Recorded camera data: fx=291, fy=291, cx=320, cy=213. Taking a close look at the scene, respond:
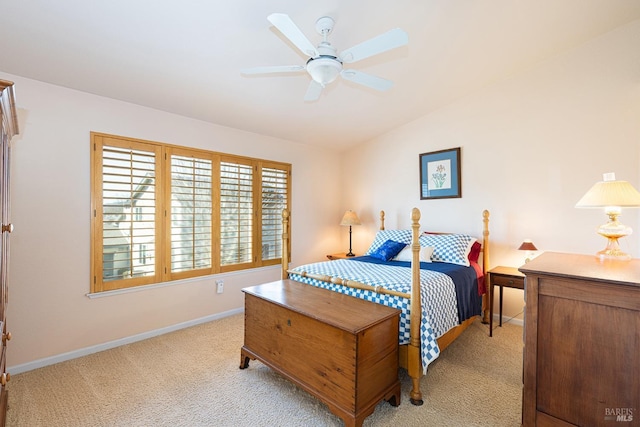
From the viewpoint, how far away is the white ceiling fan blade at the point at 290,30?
1446 mm

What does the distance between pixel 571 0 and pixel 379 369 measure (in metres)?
3.18

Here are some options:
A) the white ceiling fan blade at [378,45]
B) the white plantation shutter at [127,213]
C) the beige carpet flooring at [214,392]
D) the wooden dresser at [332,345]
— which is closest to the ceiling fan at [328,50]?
the white ceiling fan blade at [378,45]

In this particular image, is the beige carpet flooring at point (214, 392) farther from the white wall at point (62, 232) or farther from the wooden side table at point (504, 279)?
the wooden side table at point (504, 279)

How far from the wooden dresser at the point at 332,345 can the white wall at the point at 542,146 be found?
2313mm

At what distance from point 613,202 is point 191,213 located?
3629 mm

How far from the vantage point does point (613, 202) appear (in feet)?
5.94

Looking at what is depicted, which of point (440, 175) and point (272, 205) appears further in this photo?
point (272, 205)

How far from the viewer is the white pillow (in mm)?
3274

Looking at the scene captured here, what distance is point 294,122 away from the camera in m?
3.78

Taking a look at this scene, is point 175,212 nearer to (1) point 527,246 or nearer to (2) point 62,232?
(2) point 62,232

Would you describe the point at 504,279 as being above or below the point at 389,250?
below

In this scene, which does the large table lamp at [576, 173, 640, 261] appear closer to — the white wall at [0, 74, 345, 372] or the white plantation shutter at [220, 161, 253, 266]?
the white plantation shutter at [220, 161, 253, 266]

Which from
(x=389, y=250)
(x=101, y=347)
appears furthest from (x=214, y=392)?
(x=389, y=250)

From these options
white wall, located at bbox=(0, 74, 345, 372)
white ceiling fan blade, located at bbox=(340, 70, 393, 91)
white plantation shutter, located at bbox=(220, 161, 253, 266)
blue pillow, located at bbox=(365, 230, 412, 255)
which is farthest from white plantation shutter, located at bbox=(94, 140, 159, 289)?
blue pillow, located at bbox=(365, 230, 412, 255)
